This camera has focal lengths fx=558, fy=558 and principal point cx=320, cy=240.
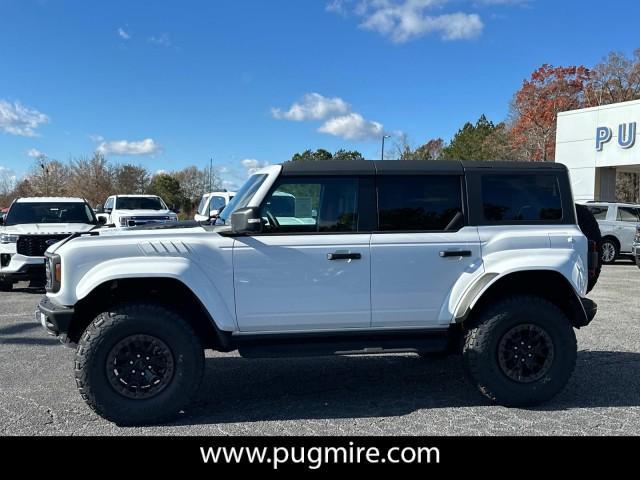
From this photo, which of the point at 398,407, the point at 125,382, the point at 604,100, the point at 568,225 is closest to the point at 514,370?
the point at 398,407

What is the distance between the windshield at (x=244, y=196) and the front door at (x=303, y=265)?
238 mm

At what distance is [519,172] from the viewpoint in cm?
471

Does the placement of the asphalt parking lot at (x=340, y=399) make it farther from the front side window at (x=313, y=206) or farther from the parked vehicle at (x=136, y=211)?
the parked vehicle at (x=136, y=211)

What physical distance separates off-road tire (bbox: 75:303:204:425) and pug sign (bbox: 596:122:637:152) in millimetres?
22639

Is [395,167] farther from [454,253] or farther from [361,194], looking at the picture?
[454,253]

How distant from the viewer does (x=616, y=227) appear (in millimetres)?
16297

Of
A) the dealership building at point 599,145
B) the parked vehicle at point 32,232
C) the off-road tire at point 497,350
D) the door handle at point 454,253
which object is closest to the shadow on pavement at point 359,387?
the off-road tire at point 497,350

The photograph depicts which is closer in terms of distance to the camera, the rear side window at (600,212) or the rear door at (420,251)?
the rear door at (420,251)

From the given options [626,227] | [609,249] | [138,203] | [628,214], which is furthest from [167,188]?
[626,227]

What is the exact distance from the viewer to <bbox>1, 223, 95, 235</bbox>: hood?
A: 33.9 ft

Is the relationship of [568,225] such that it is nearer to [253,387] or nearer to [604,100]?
[253,387]

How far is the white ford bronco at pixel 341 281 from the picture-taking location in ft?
13.6

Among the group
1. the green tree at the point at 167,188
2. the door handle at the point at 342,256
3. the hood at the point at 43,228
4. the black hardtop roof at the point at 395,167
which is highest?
the green tree at the point at 167,188

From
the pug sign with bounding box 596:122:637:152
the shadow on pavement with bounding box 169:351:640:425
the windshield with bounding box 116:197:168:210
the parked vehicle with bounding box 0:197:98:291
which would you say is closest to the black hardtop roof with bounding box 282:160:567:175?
the shadow on pavement with bounding box 169:351:640:425
